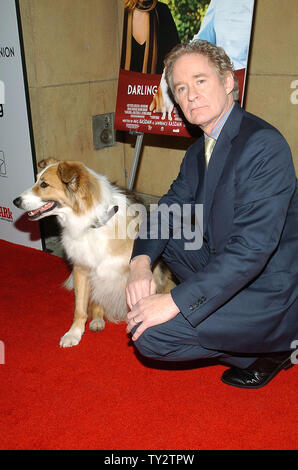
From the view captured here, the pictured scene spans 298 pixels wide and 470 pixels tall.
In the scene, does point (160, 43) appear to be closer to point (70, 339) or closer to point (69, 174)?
point (69, 174)

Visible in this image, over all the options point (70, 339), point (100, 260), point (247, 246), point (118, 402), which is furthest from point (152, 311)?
point (70, 339)

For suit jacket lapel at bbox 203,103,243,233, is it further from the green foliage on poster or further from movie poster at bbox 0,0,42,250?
movie poster at bbox 0,0,42,250

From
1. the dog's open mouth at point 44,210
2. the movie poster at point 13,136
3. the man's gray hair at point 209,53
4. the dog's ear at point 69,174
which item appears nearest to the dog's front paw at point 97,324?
the dog's open mouth at point 44,210

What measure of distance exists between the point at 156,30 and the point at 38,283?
6.81ft

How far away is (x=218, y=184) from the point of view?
1842 mm

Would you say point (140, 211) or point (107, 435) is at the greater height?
point (140, 211)

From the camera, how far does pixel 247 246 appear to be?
164 centimetres

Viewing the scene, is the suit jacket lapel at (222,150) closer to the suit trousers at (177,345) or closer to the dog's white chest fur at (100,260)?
the suit trousers at (177,345)

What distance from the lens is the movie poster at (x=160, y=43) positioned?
8.96ft

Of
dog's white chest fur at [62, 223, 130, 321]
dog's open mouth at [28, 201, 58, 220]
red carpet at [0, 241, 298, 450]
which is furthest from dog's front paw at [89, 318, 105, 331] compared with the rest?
dog's open mouth at [28, 201, 58, 220]

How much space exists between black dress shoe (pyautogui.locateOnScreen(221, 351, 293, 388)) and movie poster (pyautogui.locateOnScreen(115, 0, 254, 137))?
166 cm

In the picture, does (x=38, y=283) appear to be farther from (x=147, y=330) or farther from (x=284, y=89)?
(x=284, y=89)

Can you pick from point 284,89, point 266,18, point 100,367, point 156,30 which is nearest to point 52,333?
point 100,367
